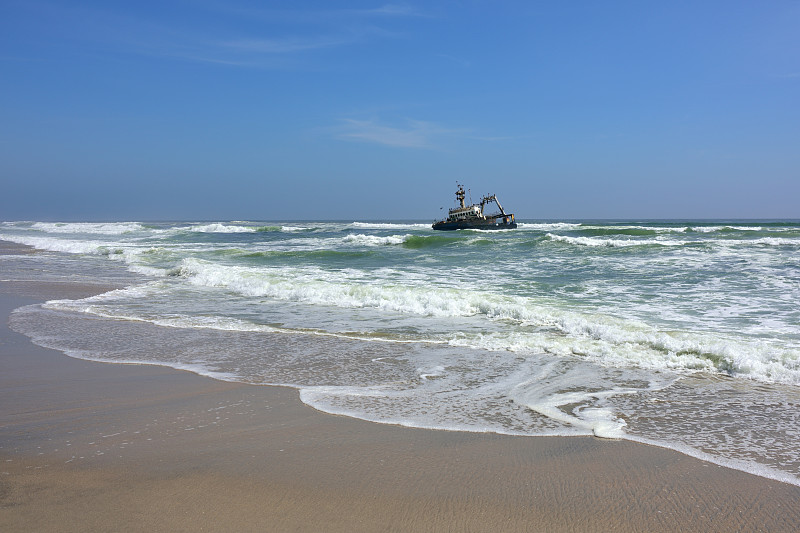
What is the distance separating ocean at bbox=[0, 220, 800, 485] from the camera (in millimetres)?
4254

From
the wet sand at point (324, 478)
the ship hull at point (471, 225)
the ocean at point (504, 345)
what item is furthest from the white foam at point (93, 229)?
the wet sand at point (324, 478)

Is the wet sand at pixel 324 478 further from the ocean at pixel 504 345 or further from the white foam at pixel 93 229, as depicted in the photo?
the white foam at pixel 93 229

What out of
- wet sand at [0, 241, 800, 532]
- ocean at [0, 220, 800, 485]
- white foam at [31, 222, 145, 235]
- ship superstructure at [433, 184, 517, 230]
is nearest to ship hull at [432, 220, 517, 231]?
ship superstructure at [433, 184, 517, 230]

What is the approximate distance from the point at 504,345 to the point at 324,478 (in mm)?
4242

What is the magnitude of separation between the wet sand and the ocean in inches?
16.7

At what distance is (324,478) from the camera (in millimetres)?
3137

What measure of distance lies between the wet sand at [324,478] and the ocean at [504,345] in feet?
1.39

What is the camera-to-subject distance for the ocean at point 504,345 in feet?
14.0

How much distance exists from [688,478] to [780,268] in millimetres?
15655

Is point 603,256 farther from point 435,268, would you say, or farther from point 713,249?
point 435,268

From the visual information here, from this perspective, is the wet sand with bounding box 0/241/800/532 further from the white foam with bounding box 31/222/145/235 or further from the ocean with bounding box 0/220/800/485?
the white foam with bounding box 31/222/145/235

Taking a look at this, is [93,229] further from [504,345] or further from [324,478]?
[324,478]

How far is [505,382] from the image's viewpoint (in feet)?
17.5

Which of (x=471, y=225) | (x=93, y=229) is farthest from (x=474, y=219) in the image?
(x=93, y=229)
